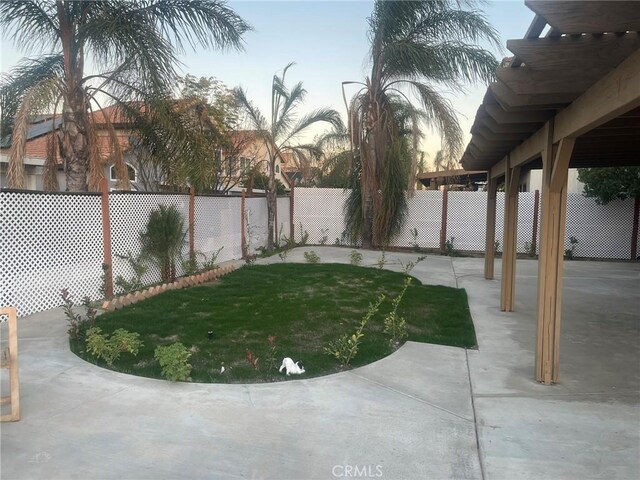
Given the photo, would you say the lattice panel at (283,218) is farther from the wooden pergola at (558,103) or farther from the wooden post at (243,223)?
the wooden pergola at (558,103)

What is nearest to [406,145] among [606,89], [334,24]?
[334,24]

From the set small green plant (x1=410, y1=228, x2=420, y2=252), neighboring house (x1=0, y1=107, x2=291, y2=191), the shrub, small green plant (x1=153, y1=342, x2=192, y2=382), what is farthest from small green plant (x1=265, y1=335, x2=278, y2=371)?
small green plant (x1=410, y1=228, x2=420, y2=252)

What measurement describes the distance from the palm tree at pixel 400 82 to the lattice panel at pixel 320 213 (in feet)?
4.28

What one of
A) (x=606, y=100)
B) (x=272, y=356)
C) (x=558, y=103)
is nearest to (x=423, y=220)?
(x=272, y=356)

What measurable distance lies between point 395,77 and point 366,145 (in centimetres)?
205

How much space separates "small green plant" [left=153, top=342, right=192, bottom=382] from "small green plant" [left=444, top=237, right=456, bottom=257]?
11.9m

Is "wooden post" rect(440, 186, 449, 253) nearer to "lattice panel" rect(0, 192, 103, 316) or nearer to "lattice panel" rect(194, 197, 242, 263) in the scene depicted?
"lattice panel" rect(194, 197, 242, 263)

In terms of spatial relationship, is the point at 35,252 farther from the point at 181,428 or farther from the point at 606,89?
the point at 606,89

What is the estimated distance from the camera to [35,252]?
21.6 feet

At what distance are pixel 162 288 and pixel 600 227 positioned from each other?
12.4m

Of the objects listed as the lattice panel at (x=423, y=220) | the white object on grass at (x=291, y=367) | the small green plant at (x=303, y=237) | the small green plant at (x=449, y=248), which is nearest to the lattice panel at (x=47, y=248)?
the white object on grass at (x=291, y=367)

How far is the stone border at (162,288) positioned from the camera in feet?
23.6

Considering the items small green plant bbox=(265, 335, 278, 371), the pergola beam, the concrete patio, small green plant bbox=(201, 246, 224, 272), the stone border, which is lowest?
the concrete patio

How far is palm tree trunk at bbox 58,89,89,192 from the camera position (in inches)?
327
